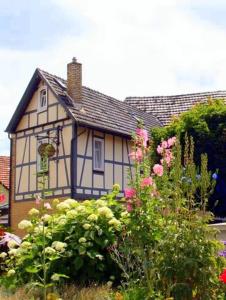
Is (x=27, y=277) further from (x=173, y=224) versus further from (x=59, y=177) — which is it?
(x=59, y=177)

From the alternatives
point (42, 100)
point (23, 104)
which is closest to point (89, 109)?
point (42, 100)

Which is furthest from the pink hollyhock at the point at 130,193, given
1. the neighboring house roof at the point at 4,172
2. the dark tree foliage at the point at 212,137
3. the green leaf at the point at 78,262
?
the neighboring house roof at the point at 4,172

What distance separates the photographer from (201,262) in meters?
5.03

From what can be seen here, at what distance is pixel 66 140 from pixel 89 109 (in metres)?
1.95

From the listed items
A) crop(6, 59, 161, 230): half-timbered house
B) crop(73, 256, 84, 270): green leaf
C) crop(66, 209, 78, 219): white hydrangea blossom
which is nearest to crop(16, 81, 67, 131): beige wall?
crop(6, 59, 161, 230): half-timbered house

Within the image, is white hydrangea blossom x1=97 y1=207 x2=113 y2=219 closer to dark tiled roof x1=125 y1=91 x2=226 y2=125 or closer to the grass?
the grass

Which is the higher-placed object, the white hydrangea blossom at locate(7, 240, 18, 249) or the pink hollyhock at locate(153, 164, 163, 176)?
the pink hollyhock at locate(153, 164, 163, 176)

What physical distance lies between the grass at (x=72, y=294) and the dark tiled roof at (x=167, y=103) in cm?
2156

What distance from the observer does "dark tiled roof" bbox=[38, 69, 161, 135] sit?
2080cm

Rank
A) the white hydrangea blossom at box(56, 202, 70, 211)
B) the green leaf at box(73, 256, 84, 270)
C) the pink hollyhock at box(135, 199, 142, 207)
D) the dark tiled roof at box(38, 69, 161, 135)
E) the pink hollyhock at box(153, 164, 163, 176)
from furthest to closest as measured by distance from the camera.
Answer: the dark tiled roof at box(38, 69, 161, 135), the white hydrangea blossom at box(56, 202, 70, 211), the green leaf at box(73, 256, 84, 270), the pink hollyhock at box(153, 164, 163, 176), the pink hollyhock at box(135, 199, 142, 207)

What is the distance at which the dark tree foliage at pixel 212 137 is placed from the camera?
58.0ft

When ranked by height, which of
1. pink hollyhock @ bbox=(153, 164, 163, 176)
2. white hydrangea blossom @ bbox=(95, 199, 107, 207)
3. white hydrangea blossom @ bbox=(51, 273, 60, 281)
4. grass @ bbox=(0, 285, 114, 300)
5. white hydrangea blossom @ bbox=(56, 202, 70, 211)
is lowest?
grass @ bbox=(0, 285, 114, 300)

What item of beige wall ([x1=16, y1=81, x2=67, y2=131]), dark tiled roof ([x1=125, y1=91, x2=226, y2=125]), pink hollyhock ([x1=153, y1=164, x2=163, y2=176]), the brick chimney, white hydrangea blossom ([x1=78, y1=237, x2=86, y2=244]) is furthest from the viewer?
dark tiled roof ([x1=125, y1=91, x2=226, y2=125])

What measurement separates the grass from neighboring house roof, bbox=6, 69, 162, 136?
46.4 feet
